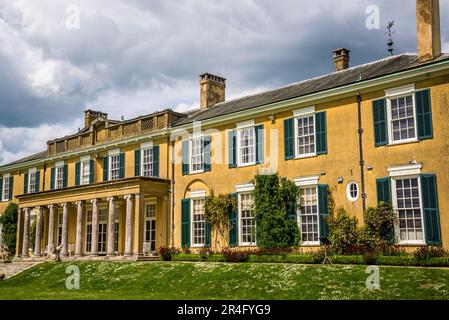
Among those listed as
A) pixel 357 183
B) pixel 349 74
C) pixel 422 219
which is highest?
pixel 349 74

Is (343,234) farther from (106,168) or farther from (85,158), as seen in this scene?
(85,158)

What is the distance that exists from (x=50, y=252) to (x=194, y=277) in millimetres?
14911

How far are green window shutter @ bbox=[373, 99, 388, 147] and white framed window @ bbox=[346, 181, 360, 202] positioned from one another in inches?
73.4

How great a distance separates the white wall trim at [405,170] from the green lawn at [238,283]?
13.6 feet

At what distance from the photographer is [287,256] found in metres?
22.2

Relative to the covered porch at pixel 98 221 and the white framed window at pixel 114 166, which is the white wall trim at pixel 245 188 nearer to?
the covered porch at pixel 98 221

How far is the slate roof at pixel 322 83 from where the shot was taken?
22.1 m

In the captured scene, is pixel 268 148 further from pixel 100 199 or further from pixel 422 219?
pixel 100 199

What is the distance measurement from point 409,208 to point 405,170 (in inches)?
55.9

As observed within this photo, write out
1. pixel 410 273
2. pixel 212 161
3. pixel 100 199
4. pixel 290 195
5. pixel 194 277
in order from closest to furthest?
pixel 410 273 < pixel 194 277 < pixel 290 195 < pixel 212 161 < pixel 100 199

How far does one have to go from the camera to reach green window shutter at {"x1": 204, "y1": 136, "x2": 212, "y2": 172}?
2733 centimetres

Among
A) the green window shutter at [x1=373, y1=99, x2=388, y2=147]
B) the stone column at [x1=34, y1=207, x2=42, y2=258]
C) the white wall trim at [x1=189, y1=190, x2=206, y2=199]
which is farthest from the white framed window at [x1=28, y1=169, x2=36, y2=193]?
the green window shutter at [x1=373, y1=99, x2=388, y2=147]

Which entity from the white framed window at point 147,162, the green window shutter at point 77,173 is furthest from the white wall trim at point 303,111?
the green window shutter at point 77,173
